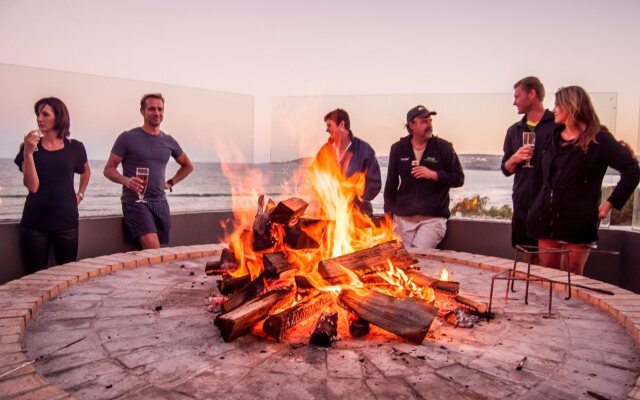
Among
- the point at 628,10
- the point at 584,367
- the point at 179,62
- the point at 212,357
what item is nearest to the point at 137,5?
the point at 179,62

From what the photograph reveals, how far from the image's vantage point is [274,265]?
2.51 m

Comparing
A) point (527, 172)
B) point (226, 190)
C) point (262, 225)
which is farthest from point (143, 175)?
point (527, 172)

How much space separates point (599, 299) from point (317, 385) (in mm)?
1961

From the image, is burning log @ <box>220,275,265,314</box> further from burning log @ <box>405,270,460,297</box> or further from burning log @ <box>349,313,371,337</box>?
burning log @ <box>405,270,460,297</box>

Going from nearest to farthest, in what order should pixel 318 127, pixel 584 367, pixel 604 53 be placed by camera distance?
pixel 584 367 → pixel 318 127 → pixel 604 53

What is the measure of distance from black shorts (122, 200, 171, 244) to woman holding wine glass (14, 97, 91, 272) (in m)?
0.57

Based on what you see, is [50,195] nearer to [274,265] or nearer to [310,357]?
[274,265]

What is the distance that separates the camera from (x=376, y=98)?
6.31 metres

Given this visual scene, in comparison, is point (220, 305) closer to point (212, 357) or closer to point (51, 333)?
point (212, 357)

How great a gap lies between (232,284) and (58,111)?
8.97 ft

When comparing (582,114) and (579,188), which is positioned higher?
(582,114)

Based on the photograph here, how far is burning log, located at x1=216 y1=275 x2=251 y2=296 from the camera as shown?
2.65 m

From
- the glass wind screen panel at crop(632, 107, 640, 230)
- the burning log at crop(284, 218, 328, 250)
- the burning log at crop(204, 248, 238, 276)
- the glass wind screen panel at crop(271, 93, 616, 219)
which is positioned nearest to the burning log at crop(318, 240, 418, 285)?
the burning log at crop(284, 218, 328, 250)

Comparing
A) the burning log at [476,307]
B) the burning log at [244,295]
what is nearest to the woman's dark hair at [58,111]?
the burning log at [244,295]
